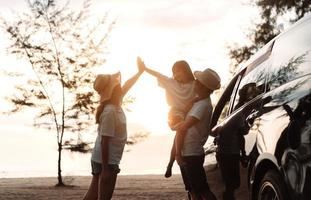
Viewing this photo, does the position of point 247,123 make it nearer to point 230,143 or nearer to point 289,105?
point 230,143

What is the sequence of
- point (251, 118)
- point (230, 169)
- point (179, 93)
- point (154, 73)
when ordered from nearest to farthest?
point (251, 118), point (230, 169), point (179, 93), point (154, 73)

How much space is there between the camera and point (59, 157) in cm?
2553

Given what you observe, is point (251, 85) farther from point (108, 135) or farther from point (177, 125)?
point (108, 135)

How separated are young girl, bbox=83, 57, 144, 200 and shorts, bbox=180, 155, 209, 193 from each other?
0.74 metres

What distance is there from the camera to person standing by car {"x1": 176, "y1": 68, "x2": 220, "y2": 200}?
18.7 ft

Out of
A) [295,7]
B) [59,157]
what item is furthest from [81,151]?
[295,7]

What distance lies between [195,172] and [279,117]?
211 centimetres

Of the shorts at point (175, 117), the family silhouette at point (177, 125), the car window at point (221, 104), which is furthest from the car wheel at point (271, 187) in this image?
the shorts at point (175, 117)

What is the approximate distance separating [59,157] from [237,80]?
20.8 metres

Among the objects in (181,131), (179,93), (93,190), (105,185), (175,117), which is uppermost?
(179,93)

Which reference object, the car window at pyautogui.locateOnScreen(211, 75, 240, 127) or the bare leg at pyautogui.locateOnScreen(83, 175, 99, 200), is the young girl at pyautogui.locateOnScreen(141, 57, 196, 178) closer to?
the car window at pyautogui.locateOnScreen(211, 75, 240, 127)

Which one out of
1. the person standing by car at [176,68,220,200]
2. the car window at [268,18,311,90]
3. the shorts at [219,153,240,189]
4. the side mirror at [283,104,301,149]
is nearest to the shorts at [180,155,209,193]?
the person standing by car at [176,68,220,200]

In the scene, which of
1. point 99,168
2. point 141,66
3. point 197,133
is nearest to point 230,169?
point 197,133

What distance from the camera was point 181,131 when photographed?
5781 mm
